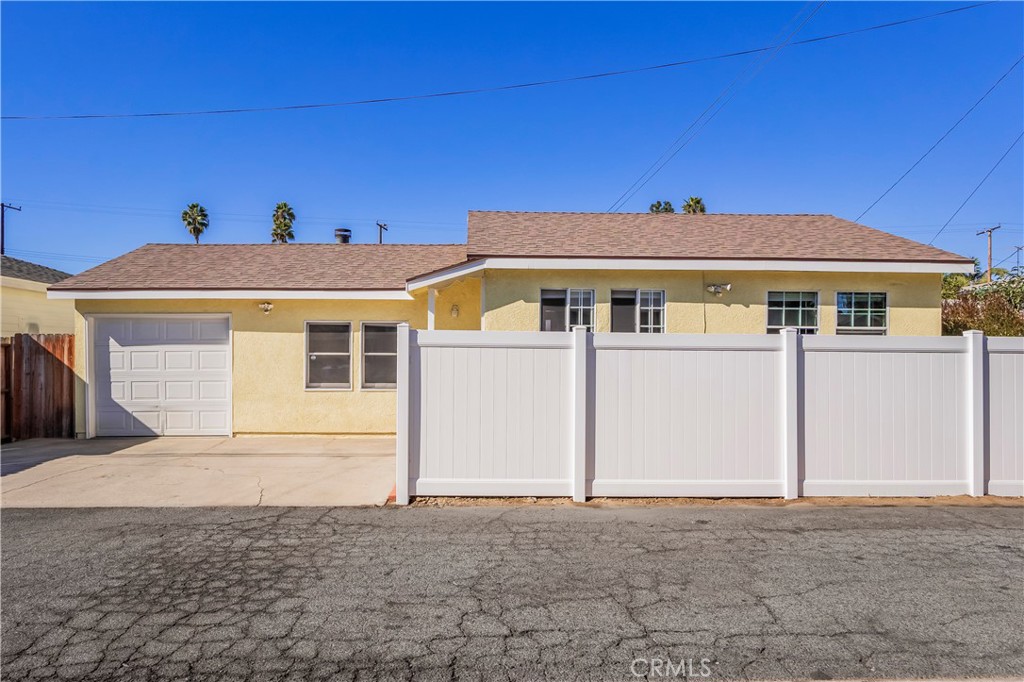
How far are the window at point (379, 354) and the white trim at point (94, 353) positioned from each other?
2.73m

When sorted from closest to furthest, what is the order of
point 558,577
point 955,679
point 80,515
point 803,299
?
1. point 955,679
2. point 558,577
3. point 80,515
4. point 803,299

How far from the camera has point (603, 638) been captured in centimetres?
352

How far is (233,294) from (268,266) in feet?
4.99

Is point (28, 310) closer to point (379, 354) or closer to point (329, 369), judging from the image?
point (329, 369)

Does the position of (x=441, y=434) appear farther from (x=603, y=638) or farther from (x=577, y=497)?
(x=603, y=638)

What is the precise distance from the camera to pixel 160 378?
11242mm

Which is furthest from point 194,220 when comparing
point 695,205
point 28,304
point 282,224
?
point 695,205

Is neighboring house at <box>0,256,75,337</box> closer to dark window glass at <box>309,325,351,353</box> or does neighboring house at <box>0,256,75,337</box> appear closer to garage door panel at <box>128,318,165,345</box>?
garage door panel at <box>128,318,165,345</box>

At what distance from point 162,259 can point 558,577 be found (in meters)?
12.4

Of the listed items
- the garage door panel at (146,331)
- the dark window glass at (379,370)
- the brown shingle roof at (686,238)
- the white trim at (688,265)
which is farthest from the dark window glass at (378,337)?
the garage door panel at (146,331)

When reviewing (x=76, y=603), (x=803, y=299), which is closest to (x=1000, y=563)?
(x=803, y=299)

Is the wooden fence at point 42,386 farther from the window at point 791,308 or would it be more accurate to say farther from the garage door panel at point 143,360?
the window at point 791,308

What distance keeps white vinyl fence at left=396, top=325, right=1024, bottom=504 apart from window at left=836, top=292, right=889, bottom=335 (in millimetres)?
3487

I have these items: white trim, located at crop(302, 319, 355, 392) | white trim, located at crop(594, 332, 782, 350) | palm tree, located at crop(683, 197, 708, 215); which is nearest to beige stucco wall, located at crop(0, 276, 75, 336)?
white trim, located at crop(302, 319, 355, 392)
